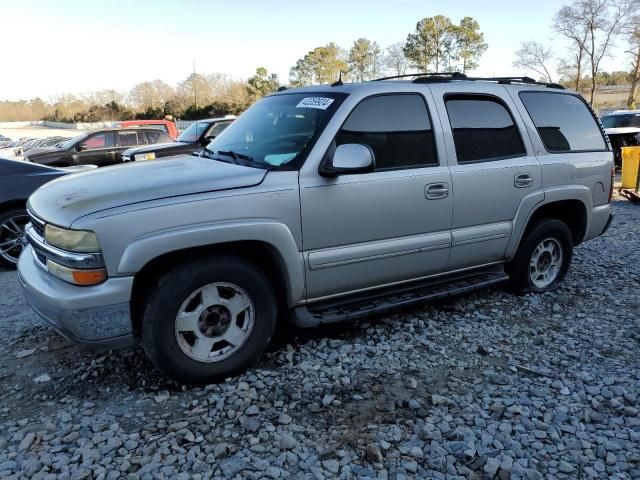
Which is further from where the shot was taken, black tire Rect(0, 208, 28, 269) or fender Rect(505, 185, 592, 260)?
black tire Rect(0, 208, 28, 269)

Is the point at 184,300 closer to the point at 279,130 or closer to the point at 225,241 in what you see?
the point at 225,241

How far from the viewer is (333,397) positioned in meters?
3.03

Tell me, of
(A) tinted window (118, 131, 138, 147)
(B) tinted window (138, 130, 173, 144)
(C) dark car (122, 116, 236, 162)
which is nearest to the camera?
(C) dark car (122, 116, 236, 162)

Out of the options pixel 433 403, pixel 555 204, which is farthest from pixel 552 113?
pixel 433 403

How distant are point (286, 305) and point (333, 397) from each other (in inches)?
27.2

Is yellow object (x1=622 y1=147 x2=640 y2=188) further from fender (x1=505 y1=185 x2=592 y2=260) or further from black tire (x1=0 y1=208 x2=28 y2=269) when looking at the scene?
black tire (x1=0 y1=208 x2=28 y2=269)

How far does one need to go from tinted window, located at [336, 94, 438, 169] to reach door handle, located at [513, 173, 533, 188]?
86 centimetres

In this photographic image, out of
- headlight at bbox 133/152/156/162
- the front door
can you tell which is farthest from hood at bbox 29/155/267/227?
headlight at bbox 133/152/156/162

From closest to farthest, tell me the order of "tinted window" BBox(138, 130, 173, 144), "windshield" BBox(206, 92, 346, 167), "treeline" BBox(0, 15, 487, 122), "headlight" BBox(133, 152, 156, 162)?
"windshield" BBox(206, 92, 346, 167)
"headlight" BBox(133, 152, 156, 162)
"tinted window" BBox(138, 130, 173, 144)
"treeline" BBox(0, 15, 487, 122)

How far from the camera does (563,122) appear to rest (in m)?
4.65

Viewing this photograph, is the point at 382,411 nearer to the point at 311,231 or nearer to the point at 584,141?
the point at 311,231

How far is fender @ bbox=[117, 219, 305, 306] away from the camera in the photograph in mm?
2752

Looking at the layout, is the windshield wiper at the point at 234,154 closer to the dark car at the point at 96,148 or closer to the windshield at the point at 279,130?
the windshield at the point at 279,130

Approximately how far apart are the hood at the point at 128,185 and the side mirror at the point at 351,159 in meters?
0.46
